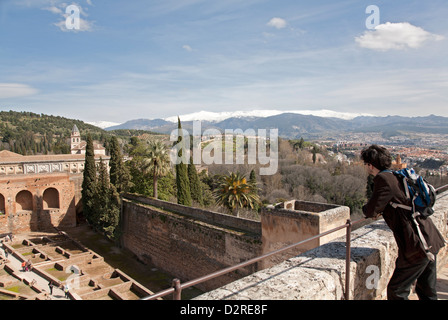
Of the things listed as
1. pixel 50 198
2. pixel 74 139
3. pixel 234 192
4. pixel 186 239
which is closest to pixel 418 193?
pixel 186 239

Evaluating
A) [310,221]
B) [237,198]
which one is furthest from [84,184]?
[310,221]

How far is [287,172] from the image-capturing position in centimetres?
4709

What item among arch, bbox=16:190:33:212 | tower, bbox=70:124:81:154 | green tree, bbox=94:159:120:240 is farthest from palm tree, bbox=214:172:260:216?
tower, bbox=70:124:81:154

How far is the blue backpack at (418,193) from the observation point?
2.78 metres

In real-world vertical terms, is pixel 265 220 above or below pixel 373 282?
below

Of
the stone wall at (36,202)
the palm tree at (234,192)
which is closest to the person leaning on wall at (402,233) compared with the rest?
the palm tree at (234,192)

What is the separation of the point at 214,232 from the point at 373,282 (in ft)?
36.7

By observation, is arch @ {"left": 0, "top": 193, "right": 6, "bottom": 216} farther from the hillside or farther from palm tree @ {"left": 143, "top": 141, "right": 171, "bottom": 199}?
the hillside

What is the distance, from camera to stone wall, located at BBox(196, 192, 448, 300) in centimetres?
254

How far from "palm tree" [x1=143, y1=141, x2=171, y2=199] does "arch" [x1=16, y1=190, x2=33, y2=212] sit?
41.6 feet

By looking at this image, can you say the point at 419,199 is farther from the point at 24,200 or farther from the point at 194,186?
the point at 24,200

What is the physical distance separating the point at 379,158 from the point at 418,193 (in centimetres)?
44

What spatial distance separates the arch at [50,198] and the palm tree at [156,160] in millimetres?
11706

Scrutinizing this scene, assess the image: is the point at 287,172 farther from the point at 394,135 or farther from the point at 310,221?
the point at 394,135
